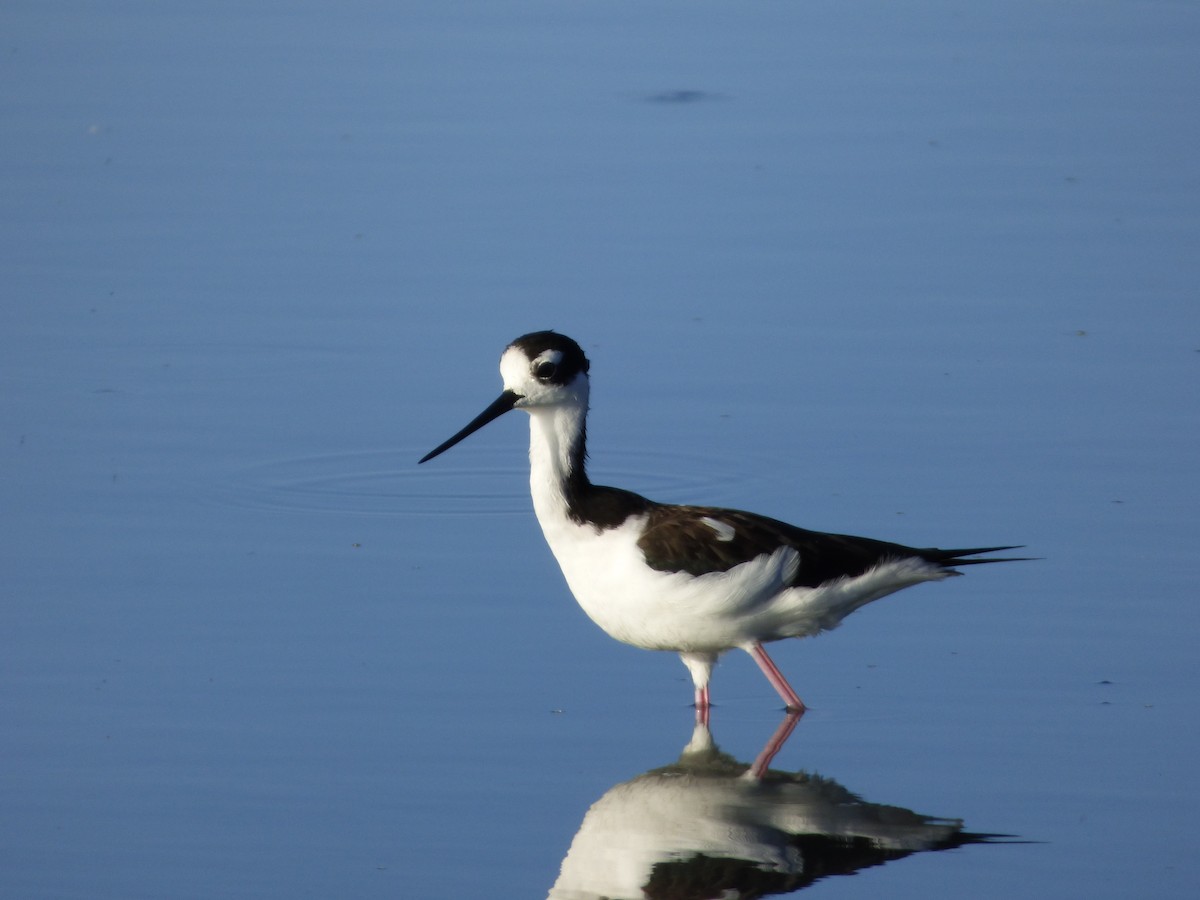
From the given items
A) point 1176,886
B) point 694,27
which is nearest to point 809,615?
point 1176,886

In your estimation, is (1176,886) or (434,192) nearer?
(1176,886)

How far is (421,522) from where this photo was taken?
8.38 m

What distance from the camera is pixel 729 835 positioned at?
6.01m

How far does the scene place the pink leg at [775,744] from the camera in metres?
6.54

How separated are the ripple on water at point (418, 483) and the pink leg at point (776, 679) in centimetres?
153

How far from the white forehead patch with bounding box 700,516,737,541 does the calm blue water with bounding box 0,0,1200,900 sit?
1.92 feet

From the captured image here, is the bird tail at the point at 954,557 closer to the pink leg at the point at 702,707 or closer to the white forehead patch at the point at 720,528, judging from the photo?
the white forehead patch at the point at 720,528

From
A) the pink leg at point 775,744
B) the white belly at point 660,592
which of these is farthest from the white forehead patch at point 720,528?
the pink leg at point 775,744

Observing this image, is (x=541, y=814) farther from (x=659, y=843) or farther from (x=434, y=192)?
(x=434, y=192)

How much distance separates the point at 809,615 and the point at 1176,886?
5.85ft

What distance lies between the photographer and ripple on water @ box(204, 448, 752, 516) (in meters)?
8.48

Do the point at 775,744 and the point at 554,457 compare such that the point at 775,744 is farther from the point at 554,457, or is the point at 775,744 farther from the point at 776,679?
the point at 554,457

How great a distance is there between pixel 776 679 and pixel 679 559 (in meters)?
0.53

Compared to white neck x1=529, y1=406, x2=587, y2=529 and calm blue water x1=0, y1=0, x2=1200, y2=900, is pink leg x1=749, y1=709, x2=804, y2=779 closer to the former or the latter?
calm blue water x1=0, y1=0, x2=1200, y2=900
